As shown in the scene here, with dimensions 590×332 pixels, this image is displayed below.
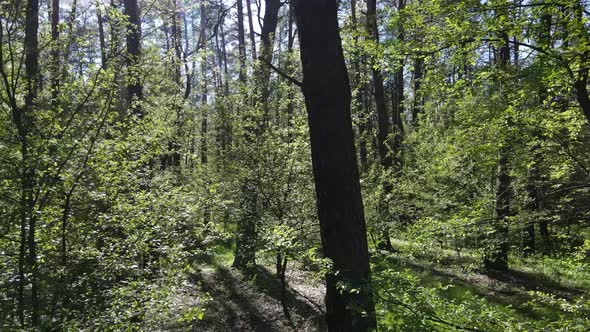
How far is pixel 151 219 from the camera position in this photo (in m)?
4.86

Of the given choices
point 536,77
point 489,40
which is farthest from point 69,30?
point 536,77

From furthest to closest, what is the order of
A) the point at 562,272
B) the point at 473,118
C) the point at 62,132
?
the point at 562,272
the point at 473,118
the point at 62,132

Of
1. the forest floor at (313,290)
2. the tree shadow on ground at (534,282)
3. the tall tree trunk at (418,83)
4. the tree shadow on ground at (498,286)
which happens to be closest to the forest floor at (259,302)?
the forest floor at (313,290)

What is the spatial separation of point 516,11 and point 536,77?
784 mm

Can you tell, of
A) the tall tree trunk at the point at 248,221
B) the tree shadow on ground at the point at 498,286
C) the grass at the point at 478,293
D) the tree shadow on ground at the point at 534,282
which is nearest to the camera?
the grass at the point at 478,293

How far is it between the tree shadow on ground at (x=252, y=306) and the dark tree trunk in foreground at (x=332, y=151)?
166 inches

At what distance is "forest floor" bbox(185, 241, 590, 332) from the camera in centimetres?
759

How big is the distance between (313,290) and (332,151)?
233 inches

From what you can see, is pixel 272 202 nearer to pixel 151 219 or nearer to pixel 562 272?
pixel 151 219

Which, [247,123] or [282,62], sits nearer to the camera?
[247,123]

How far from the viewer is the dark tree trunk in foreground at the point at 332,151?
359 cm

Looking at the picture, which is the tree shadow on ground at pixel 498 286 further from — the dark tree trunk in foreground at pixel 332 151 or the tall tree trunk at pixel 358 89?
the dark tree trunk in foreground at pixel 332 151

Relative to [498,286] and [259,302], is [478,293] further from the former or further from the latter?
[259,302]

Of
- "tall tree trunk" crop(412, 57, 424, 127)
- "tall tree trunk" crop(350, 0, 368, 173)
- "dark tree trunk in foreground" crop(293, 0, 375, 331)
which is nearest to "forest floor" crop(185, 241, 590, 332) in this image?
"tall tree trunk" crop(412, 57, 424, 127)
